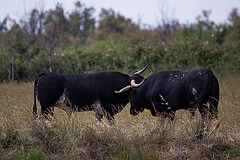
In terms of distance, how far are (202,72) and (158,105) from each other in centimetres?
131

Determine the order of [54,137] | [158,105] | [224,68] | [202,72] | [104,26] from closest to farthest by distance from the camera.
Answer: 1. [54,137]
2. [202,72]
3. [158,105]
4. [224,68]
5. [104,26]

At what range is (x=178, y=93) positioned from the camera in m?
6.13

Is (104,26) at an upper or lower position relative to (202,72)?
upper

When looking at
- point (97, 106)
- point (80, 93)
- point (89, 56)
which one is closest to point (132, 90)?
point (97, 106)

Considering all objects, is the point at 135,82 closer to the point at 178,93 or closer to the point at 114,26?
the point at 178,93

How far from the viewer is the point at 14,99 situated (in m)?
9.23

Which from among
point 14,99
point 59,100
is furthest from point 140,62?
point 59,100

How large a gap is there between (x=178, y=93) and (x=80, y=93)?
2238 mm

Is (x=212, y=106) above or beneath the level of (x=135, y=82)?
beneath

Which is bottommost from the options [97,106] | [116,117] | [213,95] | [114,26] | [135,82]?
[116,117]

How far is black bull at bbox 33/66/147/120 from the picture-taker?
23.2 feet

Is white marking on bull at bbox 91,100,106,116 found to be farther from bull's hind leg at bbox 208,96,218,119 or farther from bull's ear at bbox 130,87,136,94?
bull's hind leg at bbox 208,96,218,119

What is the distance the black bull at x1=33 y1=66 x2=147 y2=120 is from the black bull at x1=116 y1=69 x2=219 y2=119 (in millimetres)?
359

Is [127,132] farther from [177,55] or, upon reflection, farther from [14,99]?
[177,55]
